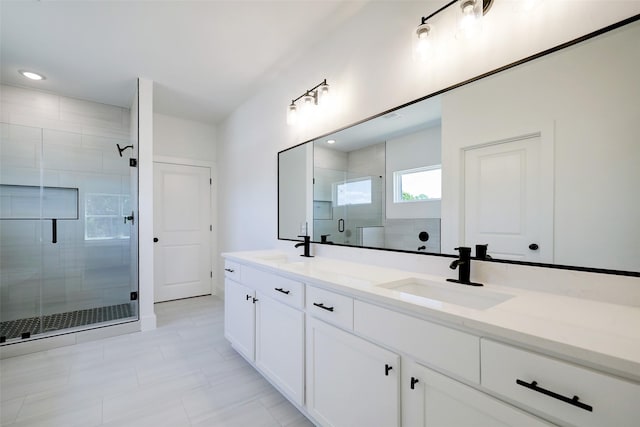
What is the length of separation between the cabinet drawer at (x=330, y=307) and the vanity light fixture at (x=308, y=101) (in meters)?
1.58

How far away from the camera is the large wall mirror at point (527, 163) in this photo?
0.99 m

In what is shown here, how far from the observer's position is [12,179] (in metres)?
2.96

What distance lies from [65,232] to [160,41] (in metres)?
2.41

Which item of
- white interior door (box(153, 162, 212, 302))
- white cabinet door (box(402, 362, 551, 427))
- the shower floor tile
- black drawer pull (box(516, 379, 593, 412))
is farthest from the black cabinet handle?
white interior door (box(153, 162, 212, 302))

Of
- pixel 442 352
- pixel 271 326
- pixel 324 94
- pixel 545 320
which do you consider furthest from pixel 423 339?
pixel 324 94

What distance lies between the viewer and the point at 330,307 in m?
1.38

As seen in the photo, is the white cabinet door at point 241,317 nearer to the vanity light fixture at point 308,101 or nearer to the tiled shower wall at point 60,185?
the vanity light fixture at point 308,101

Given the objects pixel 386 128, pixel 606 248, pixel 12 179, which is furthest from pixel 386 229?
pixel 12 179

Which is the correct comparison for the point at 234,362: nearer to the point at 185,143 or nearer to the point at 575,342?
the point at 575,342

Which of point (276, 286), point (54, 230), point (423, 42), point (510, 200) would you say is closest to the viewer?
point (510, 200)

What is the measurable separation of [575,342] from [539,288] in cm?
56

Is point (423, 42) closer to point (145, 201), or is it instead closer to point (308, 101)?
point (308, 101)

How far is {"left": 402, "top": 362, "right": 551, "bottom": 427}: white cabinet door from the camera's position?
796 mm

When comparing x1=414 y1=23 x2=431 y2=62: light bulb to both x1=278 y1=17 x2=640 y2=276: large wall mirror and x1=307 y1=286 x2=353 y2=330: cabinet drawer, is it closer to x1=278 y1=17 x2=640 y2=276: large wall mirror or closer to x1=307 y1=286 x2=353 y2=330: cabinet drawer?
x1=278 y1=17 x2=640 y2=276: large wall mirror
